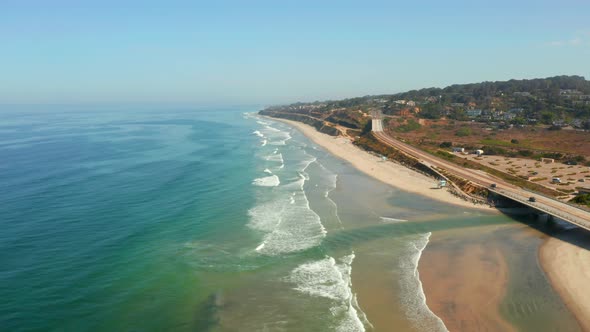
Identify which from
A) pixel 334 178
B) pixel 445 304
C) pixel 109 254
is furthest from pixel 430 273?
pixel 334 178

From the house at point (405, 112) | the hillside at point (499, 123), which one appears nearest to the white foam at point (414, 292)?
the hillside at point (499, 123)

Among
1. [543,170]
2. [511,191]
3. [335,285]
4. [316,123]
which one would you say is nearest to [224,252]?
[335,285]

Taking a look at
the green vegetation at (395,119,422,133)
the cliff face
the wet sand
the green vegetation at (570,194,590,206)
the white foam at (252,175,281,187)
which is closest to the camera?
the wet sand

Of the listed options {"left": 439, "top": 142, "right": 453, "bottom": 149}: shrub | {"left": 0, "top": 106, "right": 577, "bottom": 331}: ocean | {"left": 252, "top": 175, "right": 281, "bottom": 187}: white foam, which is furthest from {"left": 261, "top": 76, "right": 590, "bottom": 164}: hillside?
{"left": 252, "top": 175, "right": 281, "bottom": 187}: white foam

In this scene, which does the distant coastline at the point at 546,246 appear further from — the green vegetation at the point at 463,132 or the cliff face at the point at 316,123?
the cliff face at the point at 316,123

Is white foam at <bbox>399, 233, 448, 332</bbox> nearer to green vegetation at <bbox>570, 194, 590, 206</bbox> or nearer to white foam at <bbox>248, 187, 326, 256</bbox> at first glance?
white foam at <bbox>248, 187, 326, 256</bbox>

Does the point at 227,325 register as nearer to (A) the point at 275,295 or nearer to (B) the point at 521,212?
(A) the point at 275,295
